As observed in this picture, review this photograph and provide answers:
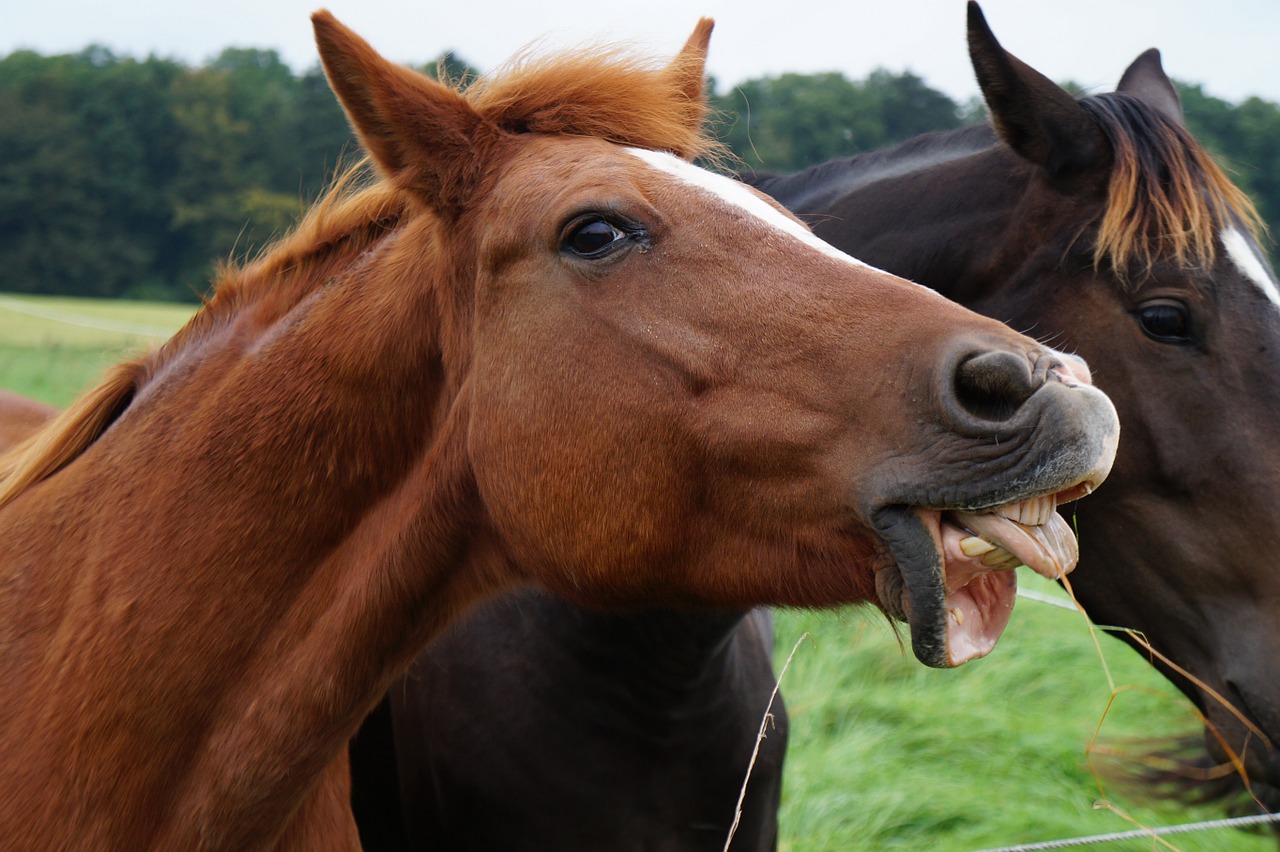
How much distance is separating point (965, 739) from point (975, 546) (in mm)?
4660

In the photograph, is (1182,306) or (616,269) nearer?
(616,269)

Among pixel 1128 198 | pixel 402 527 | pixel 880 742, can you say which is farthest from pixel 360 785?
pixel 880 742

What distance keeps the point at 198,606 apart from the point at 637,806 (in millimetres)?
1218

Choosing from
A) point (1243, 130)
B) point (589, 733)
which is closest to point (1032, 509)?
point (589, 733)

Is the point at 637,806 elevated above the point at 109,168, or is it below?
above

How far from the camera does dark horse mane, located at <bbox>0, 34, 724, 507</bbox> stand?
220 centimetres

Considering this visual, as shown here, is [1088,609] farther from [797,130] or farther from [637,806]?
[797,130]

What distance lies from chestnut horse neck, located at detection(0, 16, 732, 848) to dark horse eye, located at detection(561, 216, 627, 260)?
215 millimetres

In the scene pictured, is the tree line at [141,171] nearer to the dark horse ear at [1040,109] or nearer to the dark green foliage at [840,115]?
the dark green foliage at [840,115]

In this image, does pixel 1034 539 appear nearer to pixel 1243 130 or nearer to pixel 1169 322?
pixel 1169 322

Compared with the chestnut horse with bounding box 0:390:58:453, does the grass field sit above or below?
below

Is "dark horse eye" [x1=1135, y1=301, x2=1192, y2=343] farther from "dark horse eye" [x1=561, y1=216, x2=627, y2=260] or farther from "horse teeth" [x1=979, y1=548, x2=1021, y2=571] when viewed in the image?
"dark horse eye" [x1=561, y1=216, x2=627, y2=260]

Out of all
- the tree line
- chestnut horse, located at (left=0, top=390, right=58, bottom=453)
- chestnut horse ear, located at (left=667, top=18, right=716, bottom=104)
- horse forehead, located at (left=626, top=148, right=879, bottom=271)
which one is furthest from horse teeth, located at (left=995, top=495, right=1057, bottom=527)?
the tree line

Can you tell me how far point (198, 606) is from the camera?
2.00m
